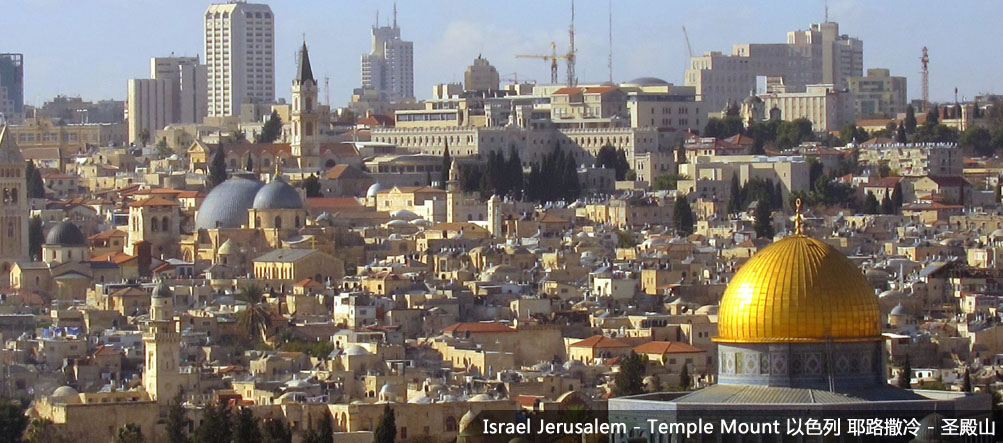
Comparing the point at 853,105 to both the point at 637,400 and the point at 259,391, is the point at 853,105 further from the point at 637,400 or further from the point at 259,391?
the point at 637,400

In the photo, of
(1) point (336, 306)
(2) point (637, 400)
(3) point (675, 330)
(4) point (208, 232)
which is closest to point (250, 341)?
(1) point (336, 306)

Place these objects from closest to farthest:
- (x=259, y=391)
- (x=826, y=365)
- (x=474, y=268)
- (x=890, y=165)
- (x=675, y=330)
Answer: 1. (x=826, y=365)
2. (x=259, y=391)
3. (x=675, y=330)
4. (x=474, y=268)
5. (x=890, y=165)

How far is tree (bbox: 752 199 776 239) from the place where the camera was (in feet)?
290

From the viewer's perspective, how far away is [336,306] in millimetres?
73000

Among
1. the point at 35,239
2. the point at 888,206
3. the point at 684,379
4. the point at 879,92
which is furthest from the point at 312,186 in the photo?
the point at 879,92

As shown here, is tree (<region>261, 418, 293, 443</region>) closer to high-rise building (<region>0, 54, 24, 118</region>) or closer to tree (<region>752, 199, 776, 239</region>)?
tree (<region>752, 199, 776, 239</region>)

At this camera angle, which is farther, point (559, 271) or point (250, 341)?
point (559, 271)

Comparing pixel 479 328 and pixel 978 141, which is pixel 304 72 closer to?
pixel 978 141

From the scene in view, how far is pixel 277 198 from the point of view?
296ft

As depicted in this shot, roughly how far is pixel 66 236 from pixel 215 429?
115 feet

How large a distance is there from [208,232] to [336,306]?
55.4 ft

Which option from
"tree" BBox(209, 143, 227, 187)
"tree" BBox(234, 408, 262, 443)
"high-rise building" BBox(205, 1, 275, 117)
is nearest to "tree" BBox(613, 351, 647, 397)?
"tree" BBox(234, 408, 262, 443)

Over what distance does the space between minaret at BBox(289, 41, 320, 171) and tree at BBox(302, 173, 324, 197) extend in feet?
23.0

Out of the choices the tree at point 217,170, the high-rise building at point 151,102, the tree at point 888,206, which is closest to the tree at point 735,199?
the tree at point 888,206
